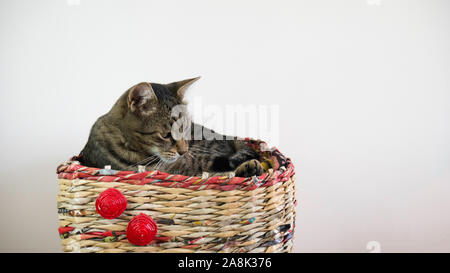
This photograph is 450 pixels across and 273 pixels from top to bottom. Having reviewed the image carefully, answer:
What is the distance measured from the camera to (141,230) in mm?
744

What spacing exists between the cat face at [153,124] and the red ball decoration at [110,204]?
317 mm

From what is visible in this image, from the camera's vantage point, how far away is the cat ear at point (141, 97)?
0.99 m

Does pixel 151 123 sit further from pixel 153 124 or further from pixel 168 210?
pixel 168 210

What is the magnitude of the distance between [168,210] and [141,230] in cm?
8

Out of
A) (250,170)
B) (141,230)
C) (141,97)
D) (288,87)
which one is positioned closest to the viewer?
(141,230)

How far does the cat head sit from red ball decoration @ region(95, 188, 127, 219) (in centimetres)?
32

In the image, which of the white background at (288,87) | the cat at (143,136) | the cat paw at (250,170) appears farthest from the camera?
the white background at (288,87)

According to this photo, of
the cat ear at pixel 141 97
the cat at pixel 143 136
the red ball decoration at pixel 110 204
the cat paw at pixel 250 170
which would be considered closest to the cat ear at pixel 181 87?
the cat at pixel 143 136

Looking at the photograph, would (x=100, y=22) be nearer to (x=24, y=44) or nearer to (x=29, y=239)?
(x=24, y=44)

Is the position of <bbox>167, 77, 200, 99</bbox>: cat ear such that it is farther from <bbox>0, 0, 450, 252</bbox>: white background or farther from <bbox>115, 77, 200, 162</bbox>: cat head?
<bbox>0, 0, 450, 252</bbox>: white background

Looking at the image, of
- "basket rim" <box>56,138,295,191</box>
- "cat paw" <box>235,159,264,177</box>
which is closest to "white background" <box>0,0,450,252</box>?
"cat paw" <box>235,159,264,177</box>

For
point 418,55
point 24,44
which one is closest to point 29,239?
point 24,44

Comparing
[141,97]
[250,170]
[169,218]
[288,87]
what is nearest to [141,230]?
[169,218]

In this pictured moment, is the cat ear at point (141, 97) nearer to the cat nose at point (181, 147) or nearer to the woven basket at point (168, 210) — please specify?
the cat nose at point (181, 147)
